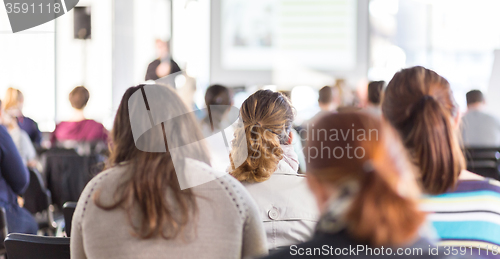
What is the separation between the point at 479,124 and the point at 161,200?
3.92 metres

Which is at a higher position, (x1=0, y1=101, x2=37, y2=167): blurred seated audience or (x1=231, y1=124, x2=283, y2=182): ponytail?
(x1=231, y1=124, x2=283, y2=182): ponytail

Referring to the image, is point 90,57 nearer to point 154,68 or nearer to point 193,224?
point 154,68

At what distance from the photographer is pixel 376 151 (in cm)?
72

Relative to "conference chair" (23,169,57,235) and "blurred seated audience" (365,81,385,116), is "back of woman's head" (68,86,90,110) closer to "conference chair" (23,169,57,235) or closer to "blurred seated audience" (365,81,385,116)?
"conference chair" (23,169,57,235)

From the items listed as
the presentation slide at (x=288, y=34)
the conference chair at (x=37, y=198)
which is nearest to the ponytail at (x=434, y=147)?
the conference chair at (x=37, y=198)

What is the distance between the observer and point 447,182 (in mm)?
1192

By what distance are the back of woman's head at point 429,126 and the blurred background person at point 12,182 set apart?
1985 millimetres

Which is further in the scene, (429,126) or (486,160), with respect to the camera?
(486,160)

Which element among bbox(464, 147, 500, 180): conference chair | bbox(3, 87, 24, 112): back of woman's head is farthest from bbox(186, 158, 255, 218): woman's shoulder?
bbox(3, 87, 24, 112): back of woman's head

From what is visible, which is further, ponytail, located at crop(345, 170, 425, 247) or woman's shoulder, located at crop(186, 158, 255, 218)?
woman's shoulder, located at crop(186, 158, 255, 218)

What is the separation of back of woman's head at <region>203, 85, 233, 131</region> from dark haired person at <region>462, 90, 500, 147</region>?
2.48 meters

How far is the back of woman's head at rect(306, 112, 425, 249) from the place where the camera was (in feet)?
2.26

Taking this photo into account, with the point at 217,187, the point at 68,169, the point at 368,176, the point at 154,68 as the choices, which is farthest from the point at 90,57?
the point at 368,176

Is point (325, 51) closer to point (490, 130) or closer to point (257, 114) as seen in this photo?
point (490, 130)
